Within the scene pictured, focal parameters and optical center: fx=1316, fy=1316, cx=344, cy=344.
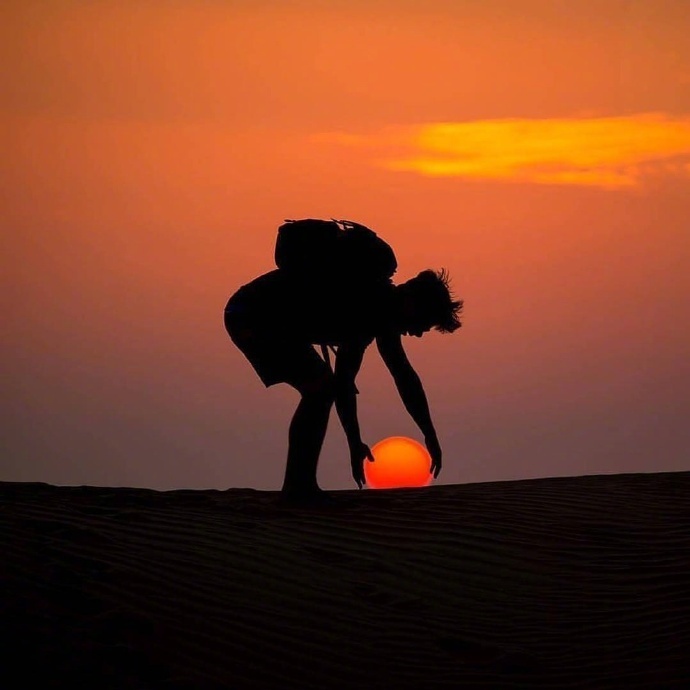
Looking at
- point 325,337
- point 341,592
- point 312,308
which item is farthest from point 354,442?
point 341,592

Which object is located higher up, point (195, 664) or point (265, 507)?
point (265, 507)

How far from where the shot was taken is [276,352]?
28.9 feet

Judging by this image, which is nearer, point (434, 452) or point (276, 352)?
point (276, 352)

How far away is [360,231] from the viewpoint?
8.57 metres

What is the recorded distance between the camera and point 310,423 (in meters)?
8.66

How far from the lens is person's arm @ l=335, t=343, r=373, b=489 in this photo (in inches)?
346

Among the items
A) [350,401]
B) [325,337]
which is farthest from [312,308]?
[350,401]

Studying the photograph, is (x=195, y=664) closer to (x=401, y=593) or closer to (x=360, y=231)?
(x=401, y=593)

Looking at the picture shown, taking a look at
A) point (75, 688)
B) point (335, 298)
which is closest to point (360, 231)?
point (335, 298)

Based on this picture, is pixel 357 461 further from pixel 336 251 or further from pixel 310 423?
pixel 336 251

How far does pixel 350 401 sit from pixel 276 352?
0.60m

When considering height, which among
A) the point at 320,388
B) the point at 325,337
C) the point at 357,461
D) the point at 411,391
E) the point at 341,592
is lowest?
the point at 341,592

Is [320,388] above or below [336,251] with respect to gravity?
below

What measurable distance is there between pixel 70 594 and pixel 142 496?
3204 mm
